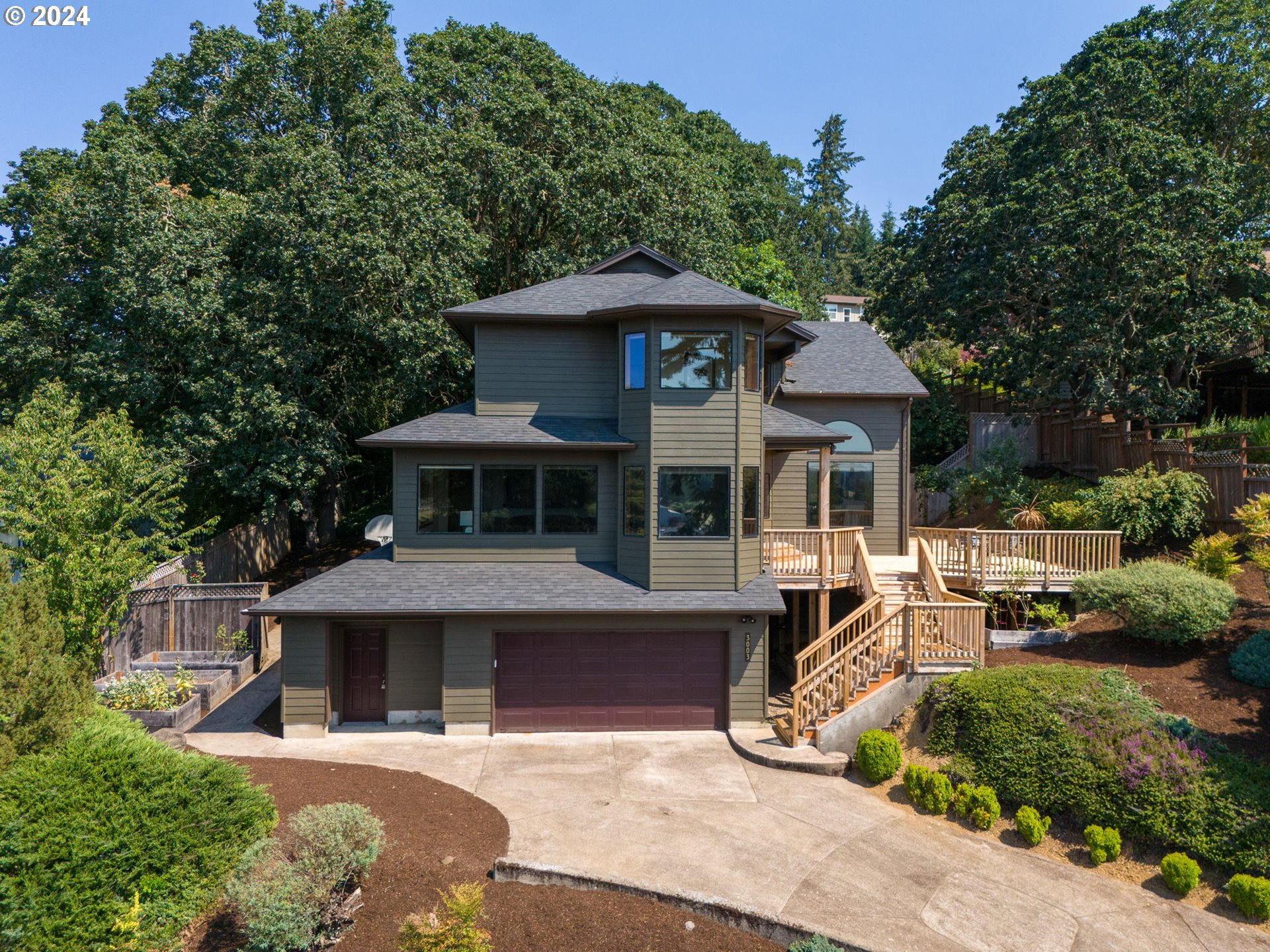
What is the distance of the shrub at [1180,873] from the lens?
28.4 ft

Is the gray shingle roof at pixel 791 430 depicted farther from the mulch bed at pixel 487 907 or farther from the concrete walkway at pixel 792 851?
the mulch bed at pixel 487 907

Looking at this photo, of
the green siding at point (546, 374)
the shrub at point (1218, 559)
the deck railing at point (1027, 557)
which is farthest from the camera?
the green siding at point (546, 374)

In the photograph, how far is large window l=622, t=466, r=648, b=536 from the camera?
14430 mm

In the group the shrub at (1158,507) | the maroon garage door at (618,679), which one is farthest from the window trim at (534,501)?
the shrub at (1158,507)

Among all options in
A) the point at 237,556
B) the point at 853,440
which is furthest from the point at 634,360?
the point at 237,556

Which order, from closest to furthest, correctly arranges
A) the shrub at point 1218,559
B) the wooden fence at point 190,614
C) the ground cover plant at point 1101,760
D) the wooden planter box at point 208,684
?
the ground cover plant at point 1101,760 → the shrub at point 1218,559 → the wooden planter box at point 208,684 → the wooden fence at point 190,614

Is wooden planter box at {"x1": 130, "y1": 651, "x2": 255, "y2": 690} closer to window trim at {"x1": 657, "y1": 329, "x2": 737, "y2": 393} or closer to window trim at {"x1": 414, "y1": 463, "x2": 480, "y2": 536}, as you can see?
window trim at {"x1": 414, "y1": 463, "x2": 480, "y2": 536}

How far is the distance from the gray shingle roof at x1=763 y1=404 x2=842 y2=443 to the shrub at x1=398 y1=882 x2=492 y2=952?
34.0ft

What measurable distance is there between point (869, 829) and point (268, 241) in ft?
65.5

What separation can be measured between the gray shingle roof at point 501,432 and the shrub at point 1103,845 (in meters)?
9.18

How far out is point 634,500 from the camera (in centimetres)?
1463

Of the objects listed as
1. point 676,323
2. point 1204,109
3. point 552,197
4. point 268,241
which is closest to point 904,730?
point 676,323

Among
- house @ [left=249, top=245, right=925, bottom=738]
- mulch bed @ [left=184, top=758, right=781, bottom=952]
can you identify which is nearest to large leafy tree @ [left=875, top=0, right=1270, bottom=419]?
house @ [left=249, top=245, right=925, bottom=738]

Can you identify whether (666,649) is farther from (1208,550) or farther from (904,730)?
(1208,550)
